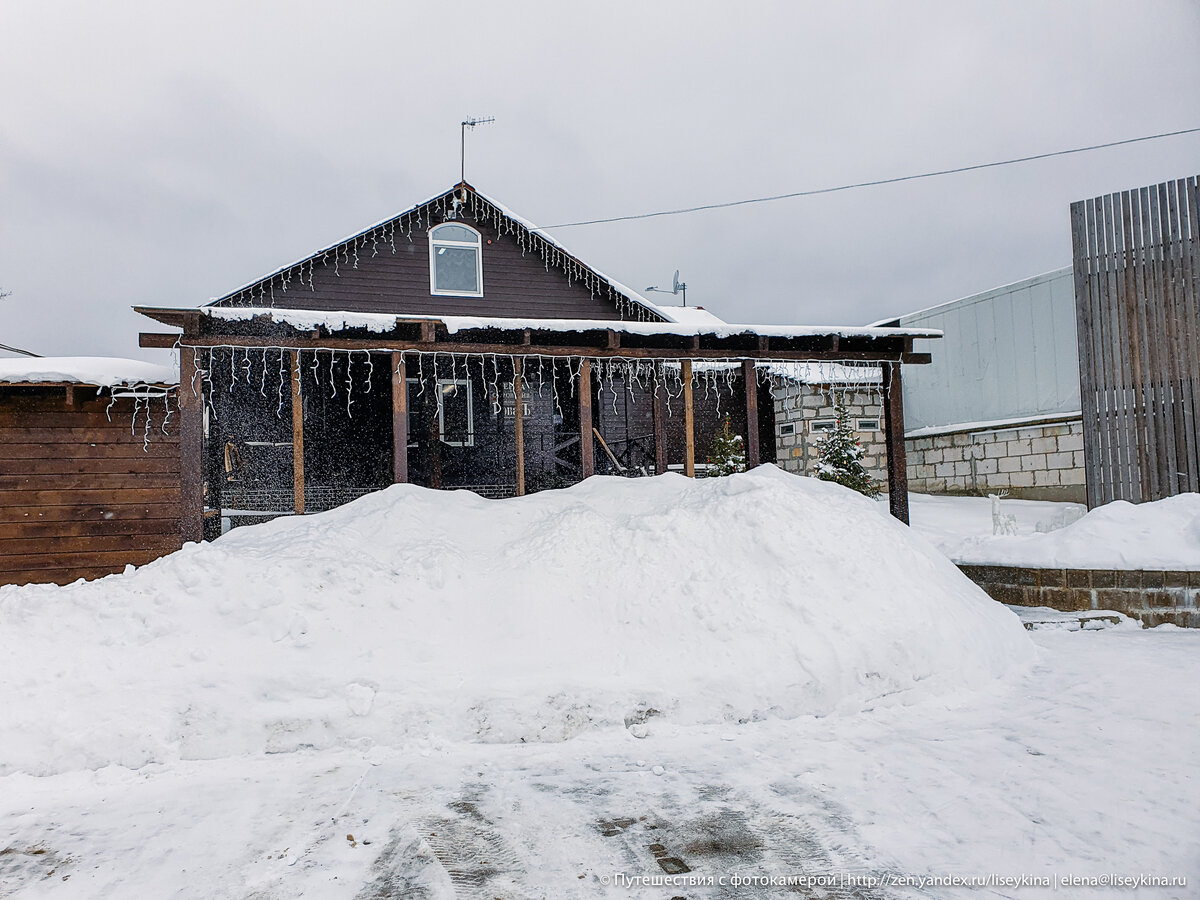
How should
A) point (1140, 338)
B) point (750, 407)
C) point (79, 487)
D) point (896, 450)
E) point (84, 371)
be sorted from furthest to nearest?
point (896, 450) → point (750, 407) → point (1140, 338) → point (79, 487) → point (84, 371)

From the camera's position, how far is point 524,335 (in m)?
8.89

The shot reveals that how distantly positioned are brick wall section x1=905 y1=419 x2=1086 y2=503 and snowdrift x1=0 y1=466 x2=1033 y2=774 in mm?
8857

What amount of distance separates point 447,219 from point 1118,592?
1220 cm

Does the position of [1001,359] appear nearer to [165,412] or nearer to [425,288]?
[425,288]

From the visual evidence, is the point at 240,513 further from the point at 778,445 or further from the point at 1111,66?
the point at 1111,66

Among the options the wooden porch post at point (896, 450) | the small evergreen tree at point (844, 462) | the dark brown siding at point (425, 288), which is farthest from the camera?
the dark brown siding at point (425, 288)

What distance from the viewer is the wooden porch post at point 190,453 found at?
7.75 m

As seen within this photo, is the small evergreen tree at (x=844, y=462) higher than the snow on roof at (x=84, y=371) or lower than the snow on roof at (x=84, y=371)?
lower

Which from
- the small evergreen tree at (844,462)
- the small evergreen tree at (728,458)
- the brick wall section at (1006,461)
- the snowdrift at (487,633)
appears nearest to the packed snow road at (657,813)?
the snowdrift at (487,633)

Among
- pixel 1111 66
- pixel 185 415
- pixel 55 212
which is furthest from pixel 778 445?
pixel 55 212

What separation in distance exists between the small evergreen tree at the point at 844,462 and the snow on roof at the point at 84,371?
10.6 metres

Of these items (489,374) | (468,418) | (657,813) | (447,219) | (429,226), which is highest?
(447,219)

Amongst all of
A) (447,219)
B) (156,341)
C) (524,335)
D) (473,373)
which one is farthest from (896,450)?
(447,219)

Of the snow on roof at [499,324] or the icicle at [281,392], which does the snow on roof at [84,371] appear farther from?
the icicle at [281,392]
